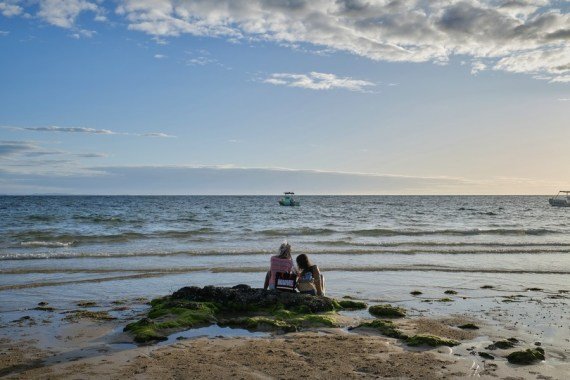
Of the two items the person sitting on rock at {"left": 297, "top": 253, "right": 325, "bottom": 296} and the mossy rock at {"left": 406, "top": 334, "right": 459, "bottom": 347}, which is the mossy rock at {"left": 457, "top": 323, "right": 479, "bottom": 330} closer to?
the mossy rock at {"left": 406, "top": 334, "right": 459, "bottom": 347}

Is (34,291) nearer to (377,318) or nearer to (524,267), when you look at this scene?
(377,318)

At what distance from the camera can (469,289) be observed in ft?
45.4

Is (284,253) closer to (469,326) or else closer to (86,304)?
(469,326)

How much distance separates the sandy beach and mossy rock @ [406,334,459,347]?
0.13m

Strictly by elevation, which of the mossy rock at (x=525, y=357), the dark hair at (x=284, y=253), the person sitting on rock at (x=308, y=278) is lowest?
the mossy rock at (x=525, y=357)

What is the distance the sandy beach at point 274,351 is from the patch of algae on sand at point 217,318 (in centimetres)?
25

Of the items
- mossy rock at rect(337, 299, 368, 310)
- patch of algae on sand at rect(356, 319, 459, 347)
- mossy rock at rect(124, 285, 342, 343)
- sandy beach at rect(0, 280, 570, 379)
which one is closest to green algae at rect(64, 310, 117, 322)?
sandy beach at rect(0, 280, 570, 379)

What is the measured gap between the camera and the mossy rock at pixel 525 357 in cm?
707

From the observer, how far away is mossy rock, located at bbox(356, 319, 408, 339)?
8.60 m

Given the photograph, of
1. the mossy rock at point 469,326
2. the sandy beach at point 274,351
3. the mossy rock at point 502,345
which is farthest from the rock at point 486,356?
the mossy rock at point 469,326

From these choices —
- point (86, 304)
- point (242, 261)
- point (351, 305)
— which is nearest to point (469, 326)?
point (351, 305)

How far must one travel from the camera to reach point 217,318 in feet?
32.4

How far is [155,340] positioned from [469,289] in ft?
30.3

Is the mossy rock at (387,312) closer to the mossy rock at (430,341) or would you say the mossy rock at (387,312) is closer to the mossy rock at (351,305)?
the mossy rock at (351,305)
